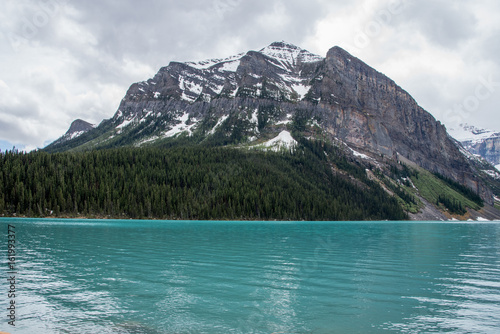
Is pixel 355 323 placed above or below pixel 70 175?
below

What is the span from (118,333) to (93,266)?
16.6 metres

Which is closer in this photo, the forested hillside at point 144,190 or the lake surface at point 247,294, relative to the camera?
the lake surface at point 247,294

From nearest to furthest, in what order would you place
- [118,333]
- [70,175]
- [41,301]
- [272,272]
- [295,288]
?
1. [118,333]
2. [41,301]
3. [295,288]
4. [272,272]
5. [70,175]

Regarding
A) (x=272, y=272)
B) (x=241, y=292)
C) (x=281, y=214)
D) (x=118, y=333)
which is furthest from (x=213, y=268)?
(x=281, y=214)

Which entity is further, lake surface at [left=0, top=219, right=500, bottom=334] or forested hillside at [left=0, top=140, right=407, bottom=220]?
forested hillside at [left=0, top=140, right=407, bottom=220]

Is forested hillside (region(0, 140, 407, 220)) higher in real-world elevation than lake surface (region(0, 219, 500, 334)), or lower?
higher

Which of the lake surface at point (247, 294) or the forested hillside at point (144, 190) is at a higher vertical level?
the forested hillside at point (144, 190)

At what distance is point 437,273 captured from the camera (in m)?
28.9

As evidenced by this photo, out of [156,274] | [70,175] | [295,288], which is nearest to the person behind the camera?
[295,288]

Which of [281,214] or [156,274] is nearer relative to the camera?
[156,274]

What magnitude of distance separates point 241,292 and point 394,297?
9048 mm

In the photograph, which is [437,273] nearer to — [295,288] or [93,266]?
[295,288]

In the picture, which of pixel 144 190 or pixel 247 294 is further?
pixel 144 190

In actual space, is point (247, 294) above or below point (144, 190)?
below
